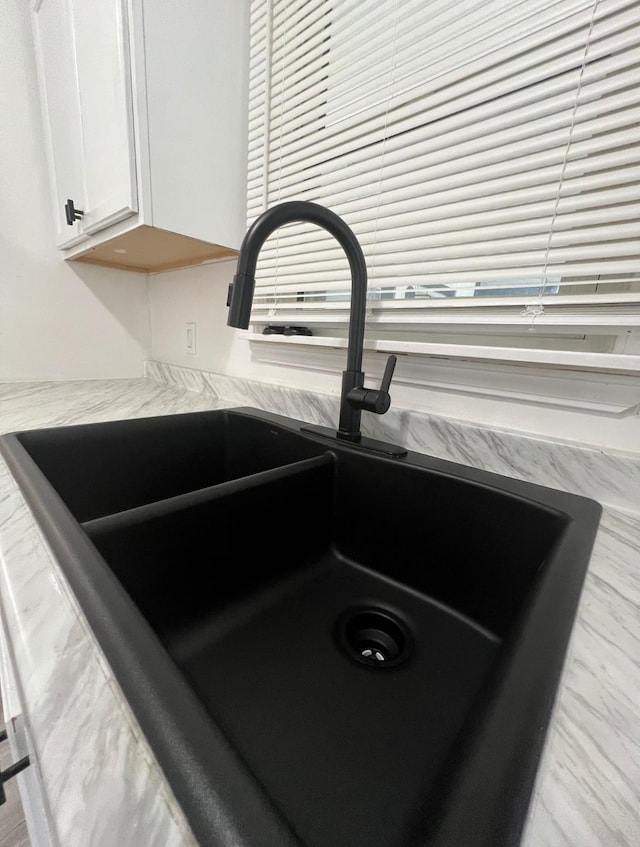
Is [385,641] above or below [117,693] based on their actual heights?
below

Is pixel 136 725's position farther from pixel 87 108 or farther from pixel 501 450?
pixel 87 108

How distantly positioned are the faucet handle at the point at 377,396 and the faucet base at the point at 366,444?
0.07m

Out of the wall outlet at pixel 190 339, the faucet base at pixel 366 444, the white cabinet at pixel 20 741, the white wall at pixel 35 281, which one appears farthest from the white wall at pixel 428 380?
the white cabinet at pixel 20 741

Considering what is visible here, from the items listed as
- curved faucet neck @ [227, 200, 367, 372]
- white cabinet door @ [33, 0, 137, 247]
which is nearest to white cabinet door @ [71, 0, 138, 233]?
white cabinet door @ [33, 0, 137, 247]

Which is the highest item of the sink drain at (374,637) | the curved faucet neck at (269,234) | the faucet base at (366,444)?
the curved faucet neck at (269,234)

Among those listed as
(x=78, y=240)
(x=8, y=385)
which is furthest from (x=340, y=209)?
(x=8, y=385)

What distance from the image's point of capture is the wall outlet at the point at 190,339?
1.41 metres

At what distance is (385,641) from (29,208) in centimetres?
184

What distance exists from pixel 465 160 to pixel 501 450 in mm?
542

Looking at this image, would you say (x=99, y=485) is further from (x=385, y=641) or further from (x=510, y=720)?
(x=510, y=720)

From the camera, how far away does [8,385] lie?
1.34m

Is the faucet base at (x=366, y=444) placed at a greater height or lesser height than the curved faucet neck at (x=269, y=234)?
lesser

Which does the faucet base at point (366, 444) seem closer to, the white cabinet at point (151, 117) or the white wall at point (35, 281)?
the white cabinet at point (151, 117)

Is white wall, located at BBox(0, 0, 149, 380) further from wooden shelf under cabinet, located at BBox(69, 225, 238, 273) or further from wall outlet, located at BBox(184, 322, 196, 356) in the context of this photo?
wall outlet, located at BBox(184, 322, 196, 356)
